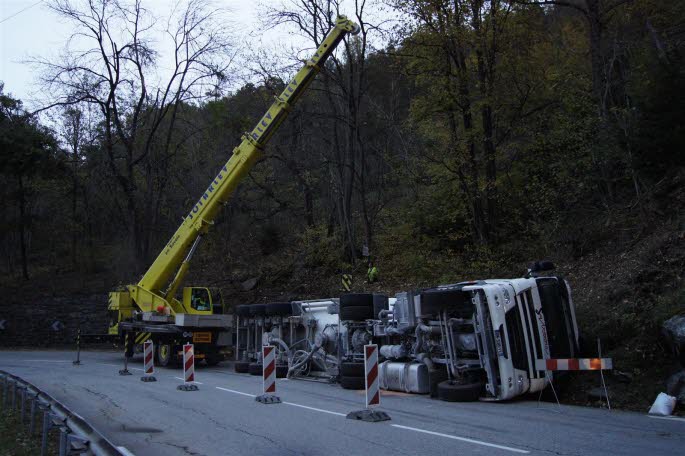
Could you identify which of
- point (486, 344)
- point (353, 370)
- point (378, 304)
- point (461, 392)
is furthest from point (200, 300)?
point (486, 344)

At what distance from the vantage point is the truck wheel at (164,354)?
68.1 ft

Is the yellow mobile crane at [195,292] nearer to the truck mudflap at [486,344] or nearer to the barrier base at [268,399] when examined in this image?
the barrier base at [268,399]

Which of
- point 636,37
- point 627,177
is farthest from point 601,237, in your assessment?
point 636,37

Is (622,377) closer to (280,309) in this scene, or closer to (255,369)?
(280,309)

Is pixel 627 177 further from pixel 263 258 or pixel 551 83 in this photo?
pixel 263 258

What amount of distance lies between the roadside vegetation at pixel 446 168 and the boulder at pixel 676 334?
0.47 meters

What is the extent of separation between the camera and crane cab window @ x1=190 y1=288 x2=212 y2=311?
72.9ft

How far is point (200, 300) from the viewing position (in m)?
22.4

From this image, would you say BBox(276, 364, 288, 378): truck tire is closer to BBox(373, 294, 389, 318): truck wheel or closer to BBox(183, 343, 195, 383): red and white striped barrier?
BBox(183, 343, 195, 383): red and white striped barrier

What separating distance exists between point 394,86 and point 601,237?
22.8 m

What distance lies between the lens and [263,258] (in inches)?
1431

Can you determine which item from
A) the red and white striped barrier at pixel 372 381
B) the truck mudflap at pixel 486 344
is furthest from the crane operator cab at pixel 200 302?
the red and white striped barrier at pixel 372 381

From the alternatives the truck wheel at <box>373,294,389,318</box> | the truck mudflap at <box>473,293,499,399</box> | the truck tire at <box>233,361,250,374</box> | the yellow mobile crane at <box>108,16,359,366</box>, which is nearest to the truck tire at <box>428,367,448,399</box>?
the truck mudflap at <box>473,293,499,399</box>

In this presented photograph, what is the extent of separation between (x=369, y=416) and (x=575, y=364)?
11.9 ft
